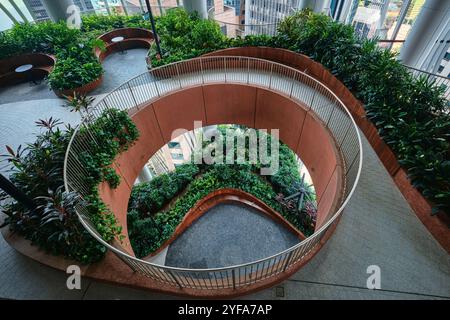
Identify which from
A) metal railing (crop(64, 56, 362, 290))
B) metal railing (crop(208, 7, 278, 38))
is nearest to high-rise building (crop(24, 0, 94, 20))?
metal railing (crop(64, 56, 362, 290))

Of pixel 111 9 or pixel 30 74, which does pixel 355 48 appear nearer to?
pixel 30 74

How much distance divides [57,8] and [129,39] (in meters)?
4.45

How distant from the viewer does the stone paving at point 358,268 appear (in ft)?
14.9

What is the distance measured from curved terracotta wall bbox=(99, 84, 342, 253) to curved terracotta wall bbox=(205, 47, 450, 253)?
140 cm

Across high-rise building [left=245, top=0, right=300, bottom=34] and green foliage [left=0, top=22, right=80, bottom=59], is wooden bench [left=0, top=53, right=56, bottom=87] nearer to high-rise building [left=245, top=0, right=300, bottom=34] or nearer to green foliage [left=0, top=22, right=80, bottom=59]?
green foliage [left=0, top=22, right=80, bottom=59]

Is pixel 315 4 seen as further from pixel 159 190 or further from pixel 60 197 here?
pixel 60 197

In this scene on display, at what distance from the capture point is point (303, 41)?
10422mm

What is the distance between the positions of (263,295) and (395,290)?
8.84ft

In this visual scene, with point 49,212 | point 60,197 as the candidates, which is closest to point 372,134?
point 60,197

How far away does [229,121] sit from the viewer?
451 inches

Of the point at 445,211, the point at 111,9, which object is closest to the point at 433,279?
the point at 445,211

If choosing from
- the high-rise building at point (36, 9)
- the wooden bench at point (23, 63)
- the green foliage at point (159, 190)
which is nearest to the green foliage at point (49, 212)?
the green foliage at point (159, 190)

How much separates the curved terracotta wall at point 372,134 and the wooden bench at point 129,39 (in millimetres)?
7135

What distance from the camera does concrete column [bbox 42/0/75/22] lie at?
552 inches
